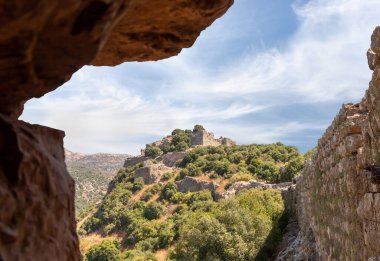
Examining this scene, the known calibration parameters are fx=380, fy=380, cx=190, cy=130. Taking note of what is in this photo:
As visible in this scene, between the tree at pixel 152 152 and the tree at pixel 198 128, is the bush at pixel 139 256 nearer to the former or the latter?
A: the tree at pixel 152 152

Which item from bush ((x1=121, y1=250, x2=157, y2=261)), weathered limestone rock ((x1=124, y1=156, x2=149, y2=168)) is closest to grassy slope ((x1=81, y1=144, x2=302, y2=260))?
bush ((x1=121, y1=250, x2=157, y2=261))

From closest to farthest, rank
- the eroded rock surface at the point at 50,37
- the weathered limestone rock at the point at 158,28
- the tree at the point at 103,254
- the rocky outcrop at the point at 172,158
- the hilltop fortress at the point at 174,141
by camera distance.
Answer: the eroded rock surface at the point at 50,37 < the weathered limestone rock at the point at 158,28 < the tree at the point at 103,254 < the rocky outcrop at the point at 172,158 < the hilltop fortress at the point at 174,141

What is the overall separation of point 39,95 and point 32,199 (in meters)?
0.85

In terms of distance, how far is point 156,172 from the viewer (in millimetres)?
74188

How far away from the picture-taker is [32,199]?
2.29 metres

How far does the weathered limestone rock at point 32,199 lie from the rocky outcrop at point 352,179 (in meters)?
5.57

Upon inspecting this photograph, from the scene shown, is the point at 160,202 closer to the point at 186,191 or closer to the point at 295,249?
the point at 186,191

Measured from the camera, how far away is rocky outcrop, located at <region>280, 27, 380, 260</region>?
264 inches

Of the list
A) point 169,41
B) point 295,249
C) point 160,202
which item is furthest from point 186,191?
point 169,41

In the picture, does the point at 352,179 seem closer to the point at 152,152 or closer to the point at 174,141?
the point at 174,141

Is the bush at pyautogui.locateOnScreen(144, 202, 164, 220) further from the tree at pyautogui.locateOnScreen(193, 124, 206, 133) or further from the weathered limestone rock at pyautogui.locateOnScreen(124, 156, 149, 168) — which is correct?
the tree at pyautogui.locateOnScreen(193, 124, 206, 133)

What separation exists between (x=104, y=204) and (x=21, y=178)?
66009mm

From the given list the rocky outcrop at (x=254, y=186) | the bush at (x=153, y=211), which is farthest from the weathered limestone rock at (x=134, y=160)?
the rocky outcrop at (x=254, y=186)

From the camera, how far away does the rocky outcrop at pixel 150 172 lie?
72.4 meters
